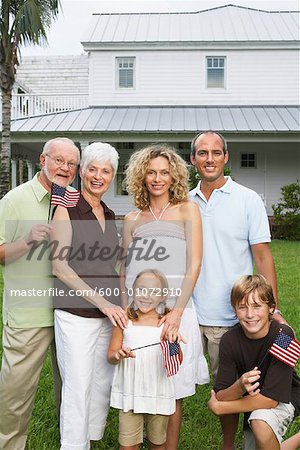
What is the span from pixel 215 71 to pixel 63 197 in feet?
54.3

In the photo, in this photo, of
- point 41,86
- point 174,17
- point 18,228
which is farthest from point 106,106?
point 18,228

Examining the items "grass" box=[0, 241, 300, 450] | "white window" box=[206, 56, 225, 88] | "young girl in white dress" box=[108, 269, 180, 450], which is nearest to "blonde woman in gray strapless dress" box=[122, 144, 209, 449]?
"young girl in white dress" box=[108, 269, 180, 450]

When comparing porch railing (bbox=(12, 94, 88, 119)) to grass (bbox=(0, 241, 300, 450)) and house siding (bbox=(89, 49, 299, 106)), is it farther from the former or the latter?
grass (bbox=(0, 241, 300, 450))

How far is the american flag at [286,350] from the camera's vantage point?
2.71 metres

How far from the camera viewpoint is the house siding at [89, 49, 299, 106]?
1803cm

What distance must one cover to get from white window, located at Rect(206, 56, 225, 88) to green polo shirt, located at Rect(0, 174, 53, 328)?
16.3 meters

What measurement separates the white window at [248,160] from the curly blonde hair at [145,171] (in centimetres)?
1574

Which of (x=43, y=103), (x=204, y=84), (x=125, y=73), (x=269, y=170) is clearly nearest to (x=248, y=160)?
(x=269, y=170)

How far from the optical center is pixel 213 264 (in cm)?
310

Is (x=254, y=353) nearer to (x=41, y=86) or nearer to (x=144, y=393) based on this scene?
(x=144, y=393)

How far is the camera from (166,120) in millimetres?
16797

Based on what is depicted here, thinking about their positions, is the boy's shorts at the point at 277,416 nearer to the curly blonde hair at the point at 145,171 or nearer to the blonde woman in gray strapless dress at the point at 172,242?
the blonde woman in gray strapless dress at the point at 172,242

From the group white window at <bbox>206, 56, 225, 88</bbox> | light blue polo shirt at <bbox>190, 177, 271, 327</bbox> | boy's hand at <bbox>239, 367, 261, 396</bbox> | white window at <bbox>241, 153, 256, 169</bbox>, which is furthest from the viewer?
white window at <bbox>241, 153, 256, 169</bbox>

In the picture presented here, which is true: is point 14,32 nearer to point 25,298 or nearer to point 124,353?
point 25,298
